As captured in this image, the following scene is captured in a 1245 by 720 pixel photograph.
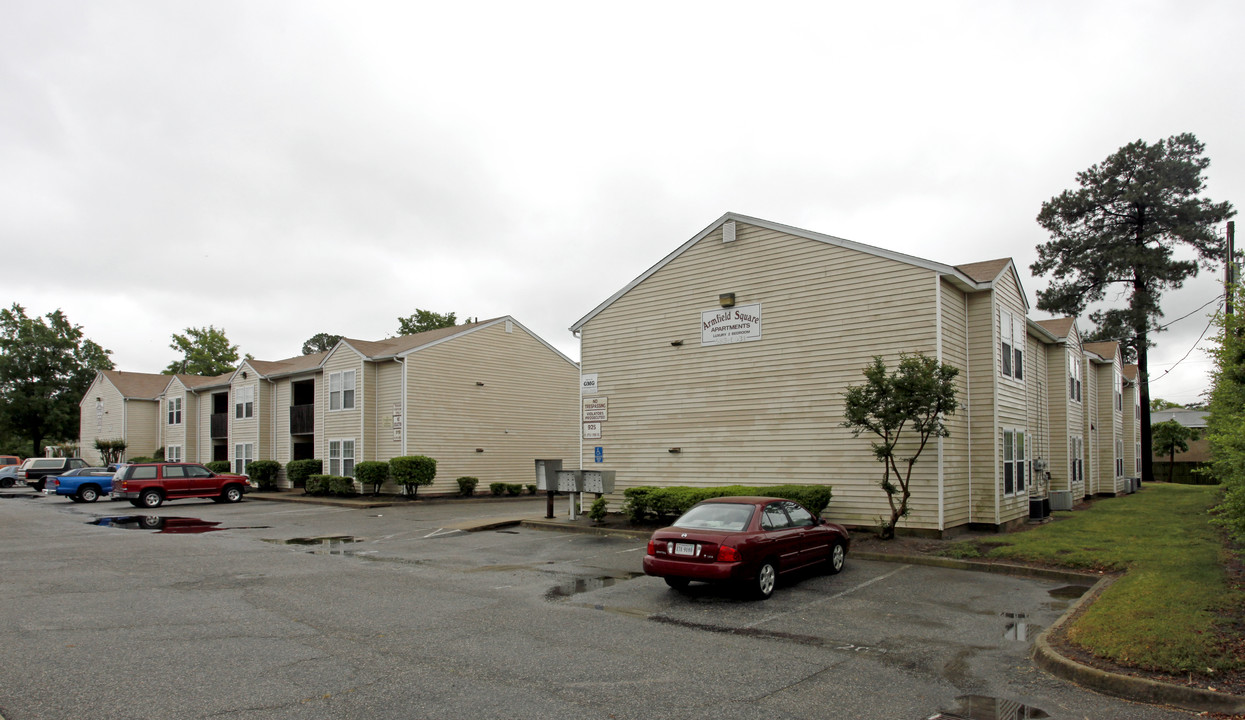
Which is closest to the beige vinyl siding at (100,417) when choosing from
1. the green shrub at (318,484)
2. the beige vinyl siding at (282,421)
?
the beige vinyl siding at (282,421)

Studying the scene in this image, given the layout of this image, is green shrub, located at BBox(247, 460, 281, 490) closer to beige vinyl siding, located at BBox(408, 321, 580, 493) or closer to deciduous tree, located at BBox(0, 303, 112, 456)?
beige vinyl siding, located at BBox(408, 321, 580, 493)

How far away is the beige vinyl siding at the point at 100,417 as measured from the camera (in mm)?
51281

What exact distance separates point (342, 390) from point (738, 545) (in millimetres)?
27010

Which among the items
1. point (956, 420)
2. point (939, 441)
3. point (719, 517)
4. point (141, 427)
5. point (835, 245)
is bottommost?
point (719, 517)

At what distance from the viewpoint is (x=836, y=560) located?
41.0 feet

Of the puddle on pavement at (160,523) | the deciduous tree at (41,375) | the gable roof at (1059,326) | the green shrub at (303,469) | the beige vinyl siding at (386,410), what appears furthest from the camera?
the deciduous tree at (41,375)

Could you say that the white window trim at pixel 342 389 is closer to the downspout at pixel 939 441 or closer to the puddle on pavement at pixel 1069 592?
the downspout at pixel 939 441

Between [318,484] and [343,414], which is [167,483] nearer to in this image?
[318,484]

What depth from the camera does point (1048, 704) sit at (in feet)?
20.5

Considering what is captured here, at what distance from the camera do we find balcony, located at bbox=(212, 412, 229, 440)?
4228 cm

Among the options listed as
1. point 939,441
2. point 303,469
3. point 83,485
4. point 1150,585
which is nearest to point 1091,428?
point 939,441

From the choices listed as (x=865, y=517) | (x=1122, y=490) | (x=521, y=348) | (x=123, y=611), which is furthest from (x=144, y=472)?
(x=1122, y=490)

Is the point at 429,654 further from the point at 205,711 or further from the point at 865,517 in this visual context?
the point at 865,517

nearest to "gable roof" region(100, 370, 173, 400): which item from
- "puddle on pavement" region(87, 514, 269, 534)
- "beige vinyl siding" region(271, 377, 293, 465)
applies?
"beige vinyl siding" region(271, 377, 293, 465)
